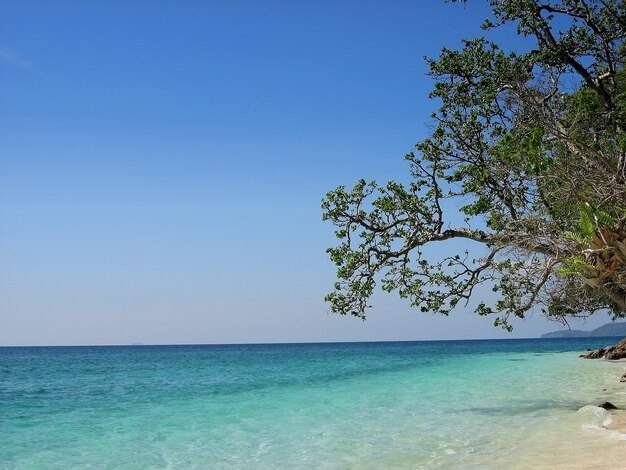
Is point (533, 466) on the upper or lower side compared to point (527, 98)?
lower

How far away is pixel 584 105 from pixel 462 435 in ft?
22.1

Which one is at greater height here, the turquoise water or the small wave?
the small wave

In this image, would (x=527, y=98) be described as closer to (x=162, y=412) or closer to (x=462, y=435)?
(x=462, y=435)

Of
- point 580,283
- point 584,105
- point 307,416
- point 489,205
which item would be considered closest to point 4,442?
point 307,416

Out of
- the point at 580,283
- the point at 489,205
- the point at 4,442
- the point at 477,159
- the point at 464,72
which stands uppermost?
the point at 464,72

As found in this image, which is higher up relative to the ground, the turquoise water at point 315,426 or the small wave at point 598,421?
the small wave at point 598,421

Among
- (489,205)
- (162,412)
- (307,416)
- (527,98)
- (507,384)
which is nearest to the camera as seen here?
(527,98)

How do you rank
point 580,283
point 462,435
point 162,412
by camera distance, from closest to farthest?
point 462,435, point 580,283, point 162,412

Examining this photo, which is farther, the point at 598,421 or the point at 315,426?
the point at 315,426

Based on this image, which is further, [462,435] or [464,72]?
[464,72]

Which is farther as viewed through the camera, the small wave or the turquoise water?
the turquoise water

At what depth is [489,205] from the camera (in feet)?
46.5

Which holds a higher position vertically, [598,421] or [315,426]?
[598,421]

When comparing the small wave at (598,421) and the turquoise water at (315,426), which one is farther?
the turquoise water at (315,426)
